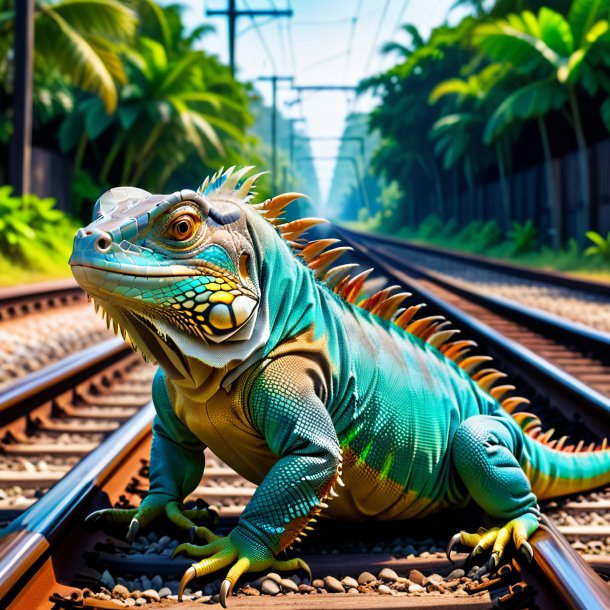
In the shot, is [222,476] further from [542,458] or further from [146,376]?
[146,376]

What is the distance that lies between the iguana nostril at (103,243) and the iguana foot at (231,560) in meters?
0.90

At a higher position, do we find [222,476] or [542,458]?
[542,458]

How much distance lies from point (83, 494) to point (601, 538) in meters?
2.01

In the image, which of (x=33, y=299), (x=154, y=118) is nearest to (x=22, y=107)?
(x=33, y=299)

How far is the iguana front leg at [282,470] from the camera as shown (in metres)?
2.15

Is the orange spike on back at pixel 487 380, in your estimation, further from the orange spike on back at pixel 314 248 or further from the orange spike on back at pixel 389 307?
the orange spike on back at pixel 314 248

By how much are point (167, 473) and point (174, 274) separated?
3.06 ft

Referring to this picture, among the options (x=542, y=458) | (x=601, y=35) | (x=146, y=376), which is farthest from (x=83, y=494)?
(x=601, y=35)

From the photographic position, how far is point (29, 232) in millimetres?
15211

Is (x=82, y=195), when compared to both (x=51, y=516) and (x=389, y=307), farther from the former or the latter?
(x=51, y=516)

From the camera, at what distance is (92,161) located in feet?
117

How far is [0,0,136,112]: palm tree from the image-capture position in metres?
21.9

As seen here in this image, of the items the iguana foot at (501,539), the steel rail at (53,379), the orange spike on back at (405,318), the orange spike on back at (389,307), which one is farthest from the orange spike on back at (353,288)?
the steel rail at (53,379)

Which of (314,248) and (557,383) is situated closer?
(314,248)
